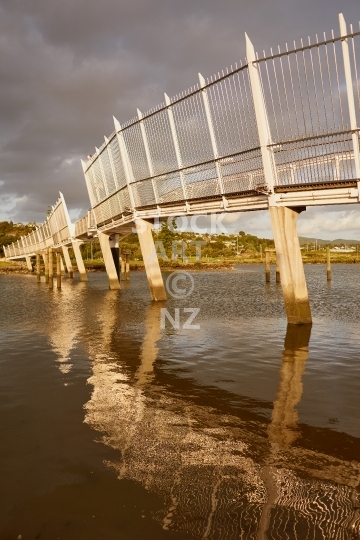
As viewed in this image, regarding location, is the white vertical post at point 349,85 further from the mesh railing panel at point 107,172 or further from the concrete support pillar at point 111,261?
the concrete support pillar at point 111,261

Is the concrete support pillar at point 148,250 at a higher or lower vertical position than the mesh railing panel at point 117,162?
lower

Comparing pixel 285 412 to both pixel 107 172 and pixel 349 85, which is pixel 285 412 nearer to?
pixel 349 85

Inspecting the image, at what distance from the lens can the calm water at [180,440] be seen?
4320mm

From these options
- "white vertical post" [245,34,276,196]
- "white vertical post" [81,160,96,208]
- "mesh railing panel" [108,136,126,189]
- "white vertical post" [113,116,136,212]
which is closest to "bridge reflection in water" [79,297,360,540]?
"white vertical post" [245,34,276,196]

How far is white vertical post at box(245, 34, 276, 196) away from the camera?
14.7m

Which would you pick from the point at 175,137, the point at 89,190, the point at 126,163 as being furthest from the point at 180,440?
the point at 89,190

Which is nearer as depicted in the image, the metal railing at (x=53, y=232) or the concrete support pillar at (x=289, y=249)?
the concrete support pillar at (x=289, y=249)

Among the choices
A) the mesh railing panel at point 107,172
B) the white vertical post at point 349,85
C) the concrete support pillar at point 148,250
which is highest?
the mesh railing panel at point 107,172

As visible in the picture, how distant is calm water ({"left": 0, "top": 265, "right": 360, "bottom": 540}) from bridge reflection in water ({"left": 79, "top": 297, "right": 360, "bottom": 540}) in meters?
0.02

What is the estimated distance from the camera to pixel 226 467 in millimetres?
5332

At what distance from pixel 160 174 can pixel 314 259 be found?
97.9 m

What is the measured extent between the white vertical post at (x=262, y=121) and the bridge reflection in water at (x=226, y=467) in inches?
335

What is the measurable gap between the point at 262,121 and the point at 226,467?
40.2ft

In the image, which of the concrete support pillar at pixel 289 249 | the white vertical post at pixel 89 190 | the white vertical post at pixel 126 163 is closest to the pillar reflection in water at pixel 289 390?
Result: the concrete support pillar at pixel 289 249
